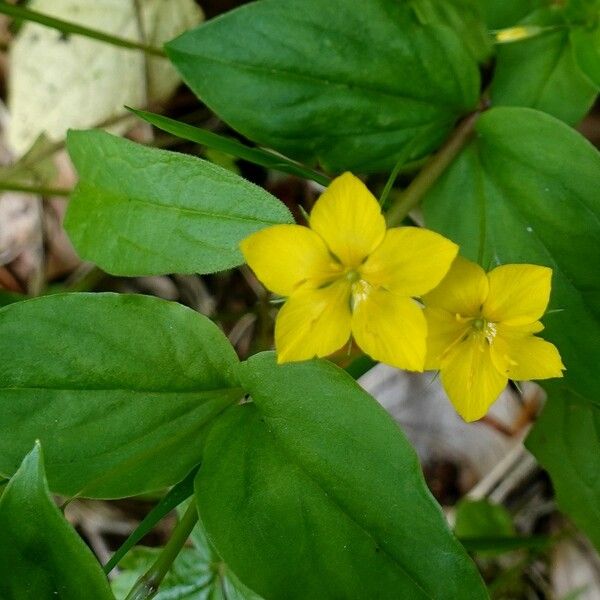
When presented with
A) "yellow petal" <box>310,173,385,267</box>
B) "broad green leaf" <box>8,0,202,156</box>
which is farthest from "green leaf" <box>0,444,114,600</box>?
"broad green leaf" <box>8,0,202,156</box>

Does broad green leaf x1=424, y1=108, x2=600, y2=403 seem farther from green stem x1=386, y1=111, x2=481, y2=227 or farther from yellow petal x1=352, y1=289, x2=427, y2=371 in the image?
yellow petal x1=352, y1=289, x2=427, y2=371

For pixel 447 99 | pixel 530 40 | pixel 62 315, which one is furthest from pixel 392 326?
pixel 530 40

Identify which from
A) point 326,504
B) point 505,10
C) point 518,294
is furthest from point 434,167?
point 326,504

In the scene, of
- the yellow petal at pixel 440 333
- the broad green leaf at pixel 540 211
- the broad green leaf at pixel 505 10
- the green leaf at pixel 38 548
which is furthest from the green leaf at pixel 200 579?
the broad green leaf at pixel 505 10

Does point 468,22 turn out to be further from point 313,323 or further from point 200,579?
point 200,579

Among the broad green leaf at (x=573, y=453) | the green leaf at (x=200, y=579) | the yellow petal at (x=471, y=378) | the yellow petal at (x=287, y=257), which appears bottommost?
the green leaf at (x=200, y=579)

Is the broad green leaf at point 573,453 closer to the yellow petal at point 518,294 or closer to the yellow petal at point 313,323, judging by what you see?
the yellow petal at point 518,294

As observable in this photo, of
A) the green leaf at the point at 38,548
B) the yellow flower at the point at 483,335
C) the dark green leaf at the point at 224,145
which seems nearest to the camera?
the green leaf at the point at 38,548
